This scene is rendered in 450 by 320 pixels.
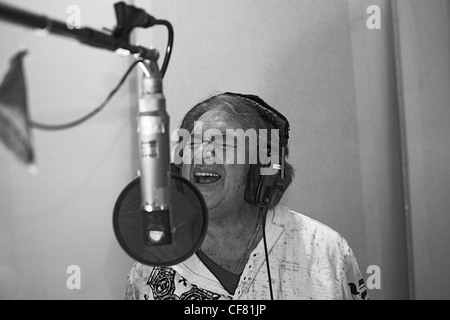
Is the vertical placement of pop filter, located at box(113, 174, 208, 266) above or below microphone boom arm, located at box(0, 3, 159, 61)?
below

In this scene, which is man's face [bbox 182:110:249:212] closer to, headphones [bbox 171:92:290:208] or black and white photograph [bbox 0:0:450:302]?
headphones [bbox 171:92:290:208]

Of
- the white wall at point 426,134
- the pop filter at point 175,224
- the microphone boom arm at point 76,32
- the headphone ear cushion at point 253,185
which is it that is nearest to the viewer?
the microphone boom arm at point 76,32

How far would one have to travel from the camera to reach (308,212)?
1645 millimetres

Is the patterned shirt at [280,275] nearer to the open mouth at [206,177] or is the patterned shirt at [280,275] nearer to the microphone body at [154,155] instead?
the open mouth at [206,177]

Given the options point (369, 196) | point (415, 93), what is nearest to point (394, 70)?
point (415, 93)

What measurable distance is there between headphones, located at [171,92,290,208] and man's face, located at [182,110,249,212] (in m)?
0.04

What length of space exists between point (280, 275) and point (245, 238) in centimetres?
14

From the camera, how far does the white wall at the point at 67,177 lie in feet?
5.42

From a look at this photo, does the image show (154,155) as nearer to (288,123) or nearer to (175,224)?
(175,224)

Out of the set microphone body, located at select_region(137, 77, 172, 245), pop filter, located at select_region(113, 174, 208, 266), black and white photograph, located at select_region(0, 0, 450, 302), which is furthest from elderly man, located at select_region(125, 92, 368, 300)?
microphone body, located at select_region(137, 77, 172, 245)

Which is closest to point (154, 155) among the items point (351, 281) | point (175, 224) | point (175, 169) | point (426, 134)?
point (175, 224)

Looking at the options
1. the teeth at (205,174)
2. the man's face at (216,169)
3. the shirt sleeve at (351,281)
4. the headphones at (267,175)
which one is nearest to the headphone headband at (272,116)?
the headphones at (267,175)

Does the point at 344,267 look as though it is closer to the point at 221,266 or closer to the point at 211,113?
the point at 221,266

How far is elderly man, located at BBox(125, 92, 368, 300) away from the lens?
130 centimetres
